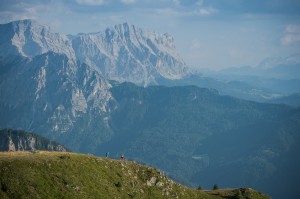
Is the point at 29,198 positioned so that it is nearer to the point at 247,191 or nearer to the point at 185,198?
the point at 185,198

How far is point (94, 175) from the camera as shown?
340 feet

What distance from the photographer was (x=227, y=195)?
139000mm

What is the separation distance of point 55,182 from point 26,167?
7.76 meters

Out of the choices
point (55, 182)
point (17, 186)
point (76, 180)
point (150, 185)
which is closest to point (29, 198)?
point (17, 186)

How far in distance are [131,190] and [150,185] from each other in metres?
9.45

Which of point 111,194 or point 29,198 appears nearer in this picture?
point 29,198

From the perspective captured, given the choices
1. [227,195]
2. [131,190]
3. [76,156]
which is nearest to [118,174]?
[131,190]

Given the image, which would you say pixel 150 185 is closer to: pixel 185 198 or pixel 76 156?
pixel 185 198

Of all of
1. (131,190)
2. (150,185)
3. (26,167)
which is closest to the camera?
(26,167)

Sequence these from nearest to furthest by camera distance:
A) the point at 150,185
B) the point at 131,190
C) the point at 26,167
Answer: the point at 26,167 < the point at 131,190 < the point at 150,185

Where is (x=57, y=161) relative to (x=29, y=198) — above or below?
above

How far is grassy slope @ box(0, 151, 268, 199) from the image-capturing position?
86.6m

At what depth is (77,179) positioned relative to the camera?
98.2m

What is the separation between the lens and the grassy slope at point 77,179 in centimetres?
8662
